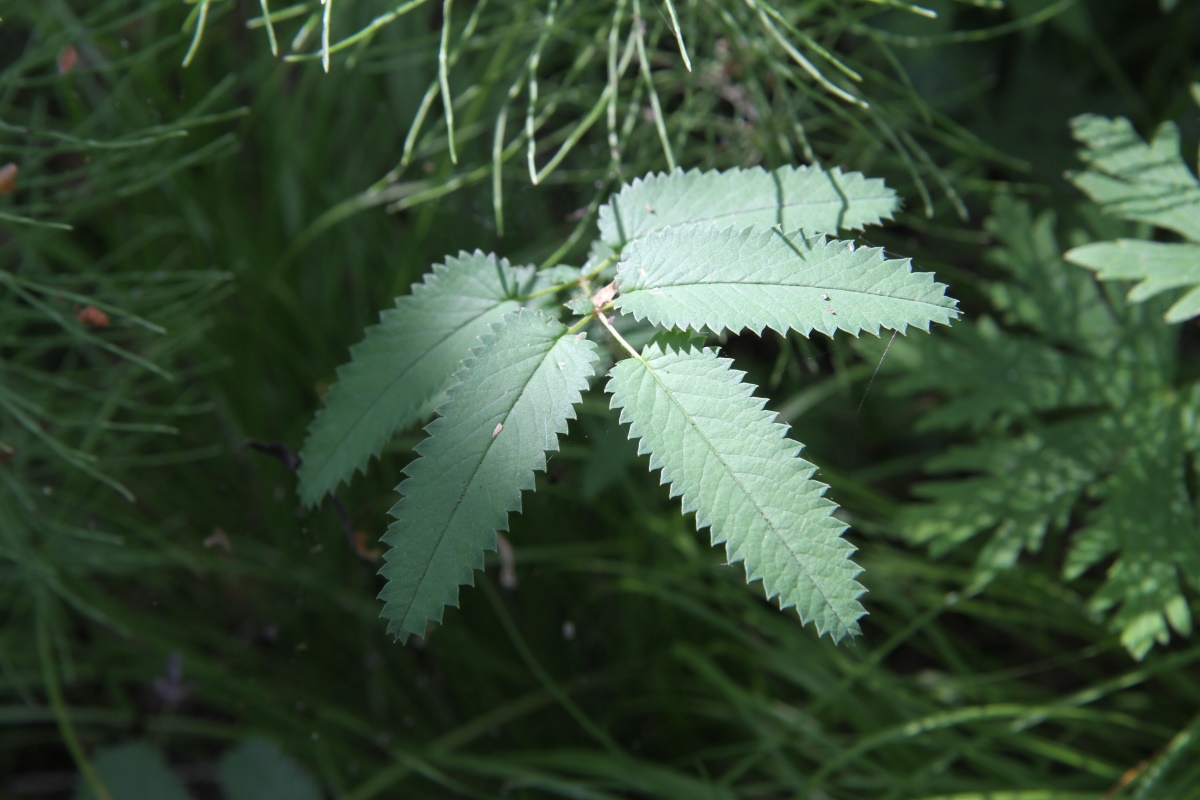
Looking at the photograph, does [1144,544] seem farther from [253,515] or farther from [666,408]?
[253,515]

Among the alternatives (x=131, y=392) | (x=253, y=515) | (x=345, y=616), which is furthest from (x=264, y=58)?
(x=345, y=616)

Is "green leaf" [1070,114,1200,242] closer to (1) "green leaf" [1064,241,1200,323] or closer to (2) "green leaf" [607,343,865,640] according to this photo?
(1) "green leaf" [1064,241,1200,323]

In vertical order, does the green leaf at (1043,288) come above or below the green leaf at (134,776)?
above

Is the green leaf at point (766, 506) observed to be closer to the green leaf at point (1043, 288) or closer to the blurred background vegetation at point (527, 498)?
the blurred background vegetation at point (527, 498)

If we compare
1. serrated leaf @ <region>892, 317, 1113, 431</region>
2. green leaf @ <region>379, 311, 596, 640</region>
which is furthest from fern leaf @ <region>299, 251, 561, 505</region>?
serrated leaf @ <region>892, 317, 1113, 431</region>

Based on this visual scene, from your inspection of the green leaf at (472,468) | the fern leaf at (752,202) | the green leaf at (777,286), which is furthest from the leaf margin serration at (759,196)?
the green leaf at (472,468)

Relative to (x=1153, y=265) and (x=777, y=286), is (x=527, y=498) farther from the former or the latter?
(x=1153, y=265)
